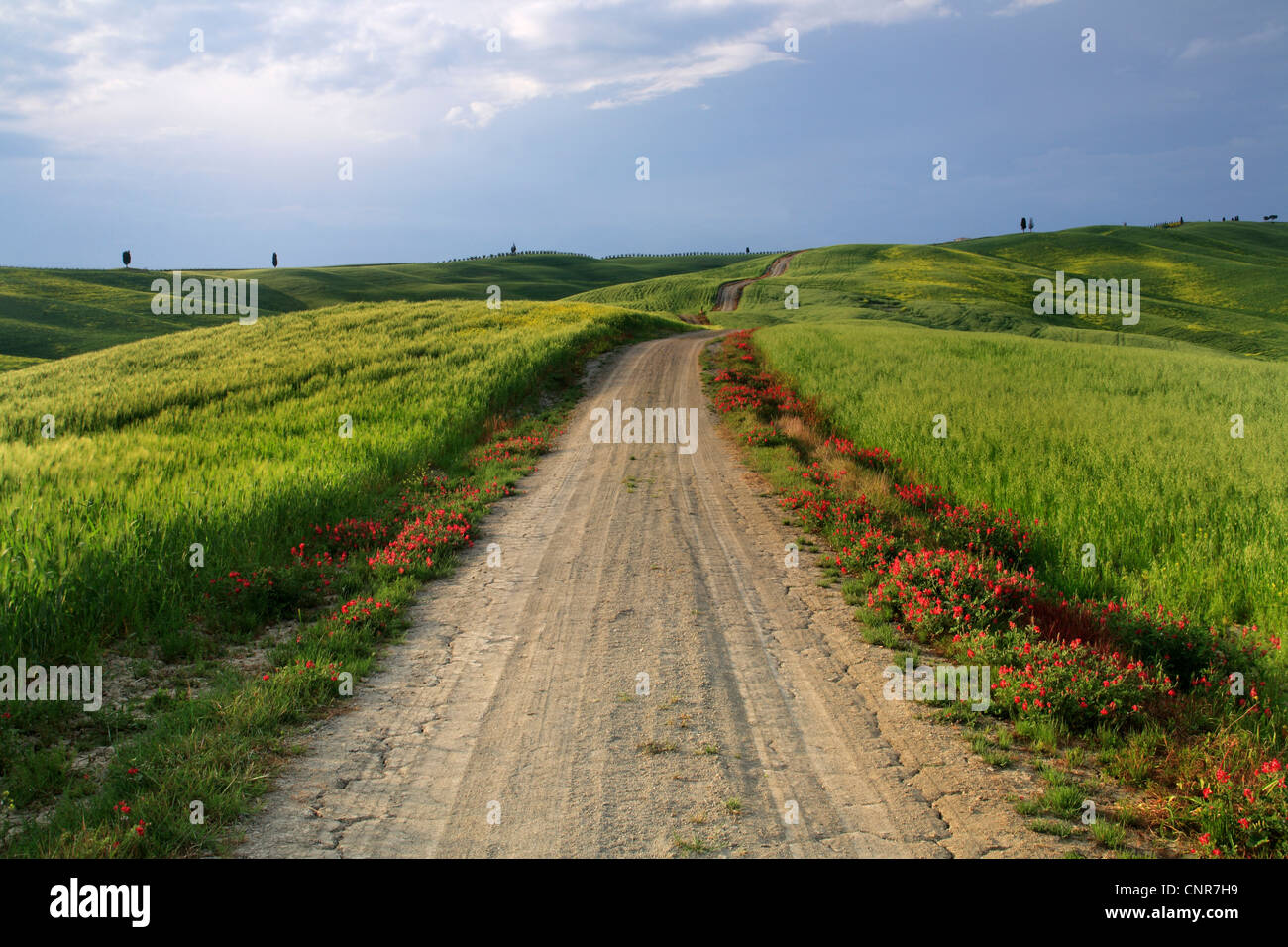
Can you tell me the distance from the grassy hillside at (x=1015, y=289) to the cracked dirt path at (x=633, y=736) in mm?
50146

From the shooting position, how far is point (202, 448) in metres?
13.6

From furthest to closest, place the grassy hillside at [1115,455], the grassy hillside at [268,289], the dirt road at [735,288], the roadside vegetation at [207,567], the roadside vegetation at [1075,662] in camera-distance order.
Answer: the dirt road at [735,288]
the grassy hillside at [268,289]
the grassy hillside at [1115,455]
the roadside vegetation at [207,567]
the roadside vegetation at [1075,662]

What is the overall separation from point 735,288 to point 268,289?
67717 mm

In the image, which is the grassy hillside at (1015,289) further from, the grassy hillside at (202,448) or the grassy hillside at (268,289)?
the grassy hillside at (268,289)

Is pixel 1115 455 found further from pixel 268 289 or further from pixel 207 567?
pixel 268 289

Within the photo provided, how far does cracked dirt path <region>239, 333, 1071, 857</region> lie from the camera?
418cm

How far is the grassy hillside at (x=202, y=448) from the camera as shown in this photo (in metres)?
7.01

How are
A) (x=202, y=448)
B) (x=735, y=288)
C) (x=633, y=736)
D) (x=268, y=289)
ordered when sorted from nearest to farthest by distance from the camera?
1. (x=633, y=736)
2. (x=202, y=448)
3. (x=735, y=288)
4. (x=268, y=289)

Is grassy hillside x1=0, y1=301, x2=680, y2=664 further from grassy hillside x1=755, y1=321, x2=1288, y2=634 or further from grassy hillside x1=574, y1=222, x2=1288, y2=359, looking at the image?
grassy hillside x1=574, y1=222, x2=1288, y2=359

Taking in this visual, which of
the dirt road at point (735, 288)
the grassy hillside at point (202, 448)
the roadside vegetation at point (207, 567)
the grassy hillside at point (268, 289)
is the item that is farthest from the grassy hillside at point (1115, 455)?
the grassy hillside at point (268, 289)

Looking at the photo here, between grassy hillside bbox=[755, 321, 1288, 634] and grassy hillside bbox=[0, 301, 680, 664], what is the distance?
34.3ft

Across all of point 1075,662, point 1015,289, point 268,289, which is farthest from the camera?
point 268,289

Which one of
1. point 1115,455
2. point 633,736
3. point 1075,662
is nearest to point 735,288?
point 1115,455

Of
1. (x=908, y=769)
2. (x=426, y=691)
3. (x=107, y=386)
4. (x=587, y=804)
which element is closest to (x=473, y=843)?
(x=587, y=804)
